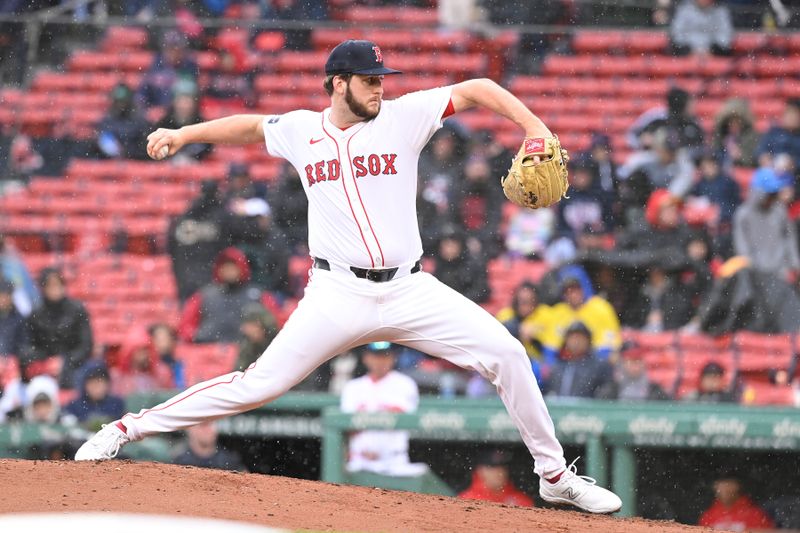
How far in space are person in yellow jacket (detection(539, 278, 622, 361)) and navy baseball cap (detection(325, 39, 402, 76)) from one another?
4.30 meters

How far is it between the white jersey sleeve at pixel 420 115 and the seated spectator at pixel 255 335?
396cm

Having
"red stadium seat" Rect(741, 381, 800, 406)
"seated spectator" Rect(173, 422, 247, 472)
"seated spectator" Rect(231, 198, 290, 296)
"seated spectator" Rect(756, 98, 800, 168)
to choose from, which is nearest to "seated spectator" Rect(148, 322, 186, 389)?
"seated spectator" Rect(231, 198, 290, 296)

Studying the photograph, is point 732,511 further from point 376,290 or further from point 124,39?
point 124,39

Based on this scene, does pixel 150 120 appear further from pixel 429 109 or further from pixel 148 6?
pixel 429 109

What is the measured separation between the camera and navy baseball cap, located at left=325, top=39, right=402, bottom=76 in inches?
175

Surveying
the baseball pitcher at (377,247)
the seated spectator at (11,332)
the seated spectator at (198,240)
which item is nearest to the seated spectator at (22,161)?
the seated spectator at (198,240)

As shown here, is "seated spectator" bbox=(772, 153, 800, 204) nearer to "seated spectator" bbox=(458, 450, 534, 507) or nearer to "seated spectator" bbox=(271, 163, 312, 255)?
"seated spectator" bbox=(271, 163, 312, 255)

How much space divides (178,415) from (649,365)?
4.89 meters

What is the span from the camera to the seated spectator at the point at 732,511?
22.9 feet

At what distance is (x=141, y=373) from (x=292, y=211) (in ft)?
6.55

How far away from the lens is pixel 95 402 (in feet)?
26.1

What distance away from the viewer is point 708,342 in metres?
8.99

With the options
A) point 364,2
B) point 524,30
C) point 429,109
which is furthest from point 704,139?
point 429,109

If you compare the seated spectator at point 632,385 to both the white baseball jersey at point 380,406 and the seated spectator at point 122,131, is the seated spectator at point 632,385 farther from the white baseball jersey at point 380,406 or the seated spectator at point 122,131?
the seated spectator at point 122,131
